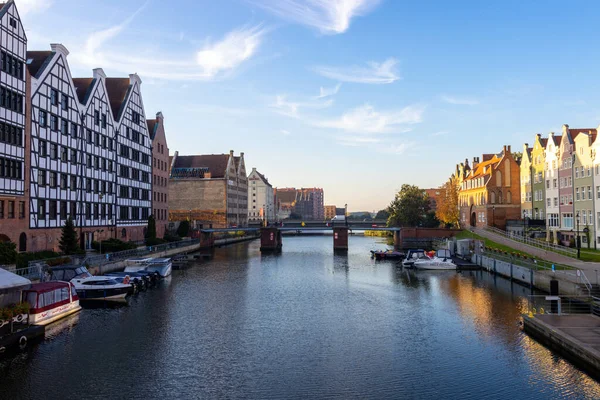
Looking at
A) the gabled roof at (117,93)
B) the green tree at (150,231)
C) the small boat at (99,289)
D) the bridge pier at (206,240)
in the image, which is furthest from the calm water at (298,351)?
the bridge pier at (206,240)

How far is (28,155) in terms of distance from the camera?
51.2 meters

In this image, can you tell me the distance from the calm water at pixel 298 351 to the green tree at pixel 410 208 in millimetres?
79928

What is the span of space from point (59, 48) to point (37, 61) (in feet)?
10.3

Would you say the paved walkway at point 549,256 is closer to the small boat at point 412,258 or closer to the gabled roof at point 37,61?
the small boat at point 412,258

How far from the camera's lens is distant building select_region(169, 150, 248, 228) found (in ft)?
436

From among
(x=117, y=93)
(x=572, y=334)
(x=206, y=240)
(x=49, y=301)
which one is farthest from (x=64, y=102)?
(x=572, y=334)

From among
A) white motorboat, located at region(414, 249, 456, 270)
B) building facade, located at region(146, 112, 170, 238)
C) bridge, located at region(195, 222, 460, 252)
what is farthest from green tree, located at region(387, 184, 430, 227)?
building facade, located at region(146, 112, 170, 238)

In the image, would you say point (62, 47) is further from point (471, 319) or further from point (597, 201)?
point (597, 201)

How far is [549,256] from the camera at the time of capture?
177ft

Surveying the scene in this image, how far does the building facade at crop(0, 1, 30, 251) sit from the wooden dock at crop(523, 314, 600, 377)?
47.5 metres

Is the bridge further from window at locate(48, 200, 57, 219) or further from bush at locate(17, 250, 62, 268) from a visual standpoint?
bush at locate(17, 250, 62, 268)

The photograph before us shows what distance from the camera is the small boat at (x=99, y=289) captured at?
137 feet

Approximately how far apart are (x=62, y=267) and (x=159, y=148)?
184 ft

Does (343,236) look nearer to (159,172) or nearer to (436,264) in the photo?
(436,264)
